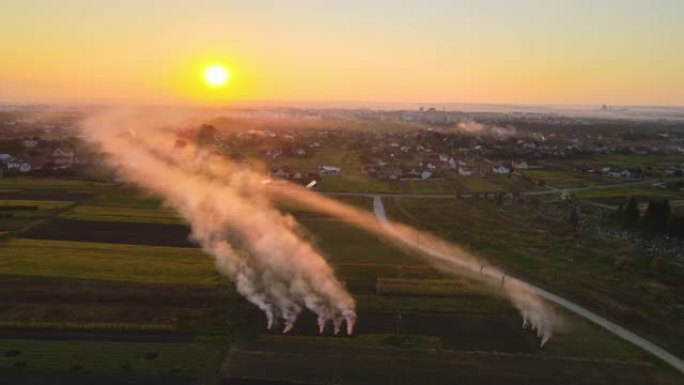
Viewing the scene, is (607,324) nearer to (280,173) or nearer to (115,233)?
(115,233)

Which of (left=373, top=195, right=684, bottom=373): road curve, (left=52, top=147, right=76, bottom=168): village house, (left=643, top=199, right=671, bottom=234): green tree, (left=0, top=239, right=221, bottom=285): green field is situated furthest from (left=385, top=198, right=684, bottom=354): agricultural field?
(left=52, top=147, right=76, bottom=168): village house

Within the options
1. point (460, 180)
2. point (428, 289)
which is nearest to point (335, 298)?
point (428, 289)

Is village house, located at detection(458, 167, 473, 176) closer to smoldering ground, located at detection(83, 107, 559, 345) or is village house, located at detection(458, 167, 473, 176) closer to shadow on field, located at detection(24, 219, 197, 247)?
smoldering ground, located at detection(83, 107, 559, 345)

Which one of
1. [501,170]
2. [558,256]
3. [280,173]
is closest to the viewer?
[558,256]

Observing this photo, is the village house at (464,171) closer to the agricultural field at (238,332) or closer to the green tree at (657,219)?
the green tree at (657,219)

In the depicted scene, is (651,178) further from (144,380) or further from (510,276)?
(144,380)

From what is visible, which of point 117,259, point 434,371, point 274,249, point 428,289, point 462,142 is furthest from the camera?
point 462,142

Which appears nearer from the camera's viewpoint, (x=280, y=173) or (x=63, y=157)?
(x=280, y=173)

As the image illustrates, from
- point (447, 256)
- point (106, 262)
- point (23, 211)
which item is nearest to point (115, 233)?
point (106, 262)
